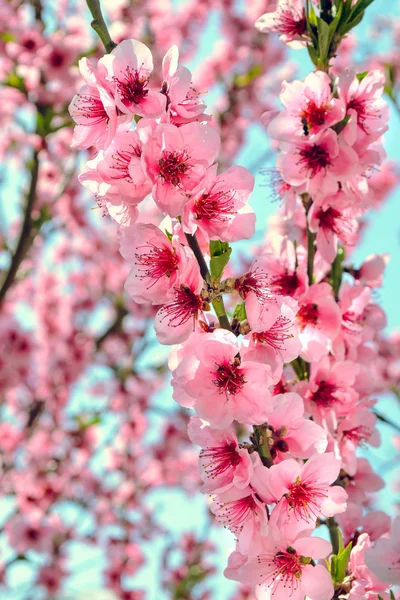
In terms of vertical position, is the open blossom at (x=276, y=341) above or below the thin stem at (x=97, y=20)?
below

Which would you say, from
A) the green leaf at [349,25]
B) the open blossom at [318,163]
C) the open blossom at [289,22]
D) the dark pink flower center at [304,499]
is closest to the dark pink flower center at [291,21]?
the open blossom at [289,22]

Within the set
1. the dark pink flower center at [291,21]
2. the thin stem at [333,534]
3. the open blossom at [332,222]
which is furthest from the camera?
the dark pink flower center at [291,21]

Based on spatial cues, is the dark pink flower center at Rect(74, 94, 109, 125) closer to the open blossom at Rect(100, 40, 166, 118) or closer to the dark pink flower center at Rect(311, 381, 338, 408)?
the open blossom at Rect(100, 40, 166, 118)

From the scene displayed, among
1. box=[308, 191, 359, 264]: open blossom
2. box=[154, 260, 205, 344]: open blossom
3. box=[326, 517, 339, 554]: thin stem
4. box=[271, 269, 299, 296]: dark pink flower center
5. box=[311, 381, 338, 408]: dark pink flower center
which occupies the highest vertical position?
box=[154, 260, 205, 344]: open blossom

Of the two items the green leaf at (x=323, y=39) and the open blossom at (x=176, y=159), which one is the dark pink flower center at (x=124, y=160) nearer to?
the open blossom at (x=176, y=159)

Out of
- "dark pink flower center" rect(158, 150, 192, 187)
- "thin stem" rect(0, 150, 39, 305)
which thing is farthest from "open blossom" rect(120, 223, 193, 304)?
"thin stem" rect(0, 150, 39, 305)

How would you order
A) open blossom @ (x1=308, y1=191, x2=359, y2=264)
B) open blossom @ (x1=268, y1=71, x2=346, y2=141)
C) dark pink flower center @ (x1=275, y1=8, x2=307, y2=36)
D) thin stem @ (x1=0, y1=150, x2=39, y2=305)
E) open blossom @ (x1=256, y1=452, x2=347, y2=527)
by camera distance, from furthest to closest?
1. thin stem @ (x1=0, y1=150, x2=39, y2=305)
2. dark pink flower center @ (x1=275, y1=8, x2=307, y2=36)
3. open blossom @ (x1=308, y1=191, x2=359, y2=264)
4. open blossom @ (x1=268, y1=71, x2=346, y2=141)
5. open blossom @ (x1=256, y1=452, x2=347, y2=527)
